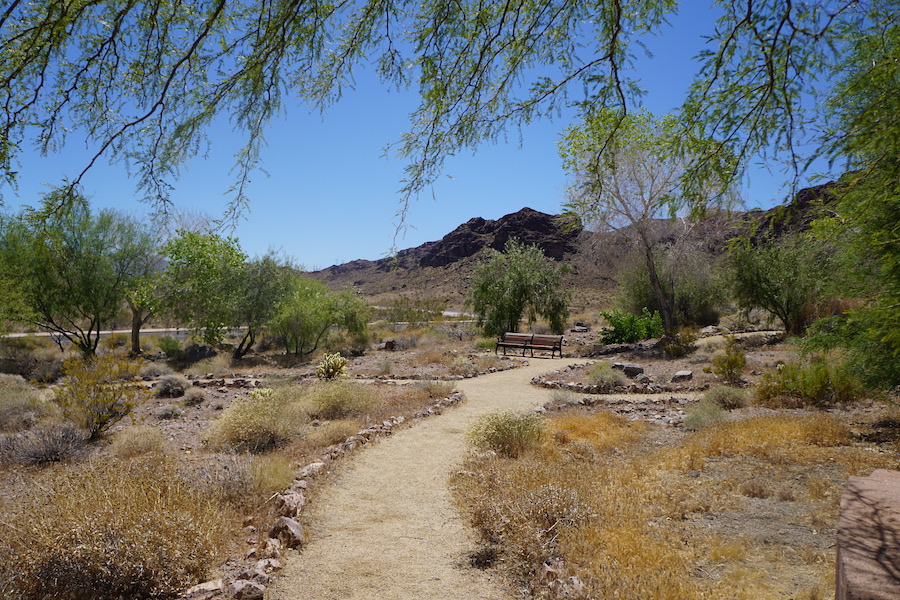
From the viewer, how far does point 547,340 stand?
69.8 ft

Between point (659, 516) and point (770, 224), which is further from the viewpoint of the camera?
point (659, 516)

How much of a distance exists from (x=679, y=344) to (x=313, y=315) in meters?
14.9

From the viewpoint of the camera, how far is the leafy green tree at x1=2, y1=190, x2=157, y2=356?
18719mm

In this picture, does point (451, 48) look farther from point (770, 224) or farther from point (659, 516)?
point (659, 516)

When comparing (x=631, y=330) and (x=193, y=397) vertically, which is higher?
(x=631, y=330)

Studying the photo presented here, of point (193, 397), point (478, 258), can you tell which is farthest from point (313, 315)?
point (478, 258)

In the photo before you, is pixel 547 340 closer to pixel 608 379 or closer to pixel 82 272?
pixel 608 379

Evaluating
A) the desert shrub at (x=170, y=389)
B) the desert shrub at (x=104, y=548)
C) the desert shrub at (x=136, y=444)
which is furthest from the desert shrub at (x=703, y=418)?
the desert shrub at (x=170, y=389)

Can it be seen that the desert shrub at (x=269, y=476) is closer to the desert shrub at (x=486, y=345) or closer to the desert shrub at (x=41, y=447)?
the desert shrub at (x=41, y=447)

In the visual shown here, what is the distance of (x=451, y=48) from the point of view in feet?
12.0

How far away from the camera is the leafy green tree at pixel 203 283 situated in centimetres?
2212

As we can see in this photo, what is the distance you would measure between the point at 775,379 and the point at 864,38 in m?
8.48

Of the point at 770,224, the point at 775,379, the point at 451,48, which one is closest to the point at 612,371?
the point at 775,379

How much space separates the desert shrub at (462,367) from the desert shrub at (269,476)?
1025 cm
